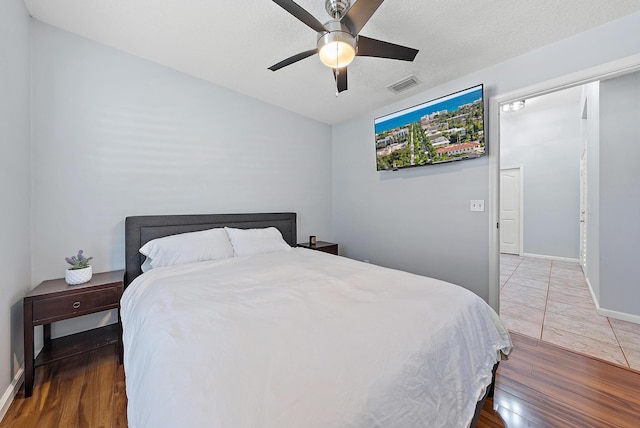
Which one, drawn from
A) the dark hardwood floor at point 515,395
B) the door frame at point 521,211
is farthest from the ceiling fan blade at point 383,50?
the door frame at point 521,211

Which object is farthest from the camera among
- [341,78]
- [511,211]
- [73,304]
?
[511,211]

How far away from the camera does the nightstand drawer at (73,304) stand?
1646 millimetres

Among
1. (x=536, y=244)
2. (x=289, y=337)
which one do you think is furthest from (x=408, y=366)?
(x=536, y=244)

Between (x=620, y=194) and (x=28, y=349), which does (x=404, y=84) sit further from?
(x=28, y=349)

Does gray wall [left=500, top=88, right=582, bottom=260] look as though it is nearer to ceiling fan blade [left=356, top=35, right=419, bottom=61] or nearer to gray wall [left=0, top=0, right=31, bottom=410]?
ceiling fan blade [left=356, top=35, right=419, bottom=61]

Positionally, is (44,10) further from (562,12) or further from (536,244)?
(536,244)

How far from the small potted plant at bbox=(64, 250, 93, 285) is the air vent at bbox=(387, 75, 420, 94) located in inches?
134

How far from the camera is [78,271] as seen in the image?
6.16 feet

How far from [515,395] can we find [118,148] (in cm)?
372

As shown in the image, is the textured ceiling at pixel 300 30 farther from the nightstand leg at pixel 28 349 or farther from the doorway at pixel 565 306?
the nightstand leg at pixel 28 349

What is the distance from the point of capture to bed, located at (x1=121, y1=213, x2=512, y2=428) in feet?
2.29

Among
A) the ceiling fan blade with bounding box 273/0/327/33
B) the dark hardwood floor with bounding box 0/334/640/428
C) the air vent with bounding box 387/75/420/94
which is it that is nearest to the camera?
the ceiling fan blade with bounding box 273/0/327/33

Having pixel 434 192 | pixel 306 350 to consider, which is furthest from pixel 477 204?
pixel 306 350

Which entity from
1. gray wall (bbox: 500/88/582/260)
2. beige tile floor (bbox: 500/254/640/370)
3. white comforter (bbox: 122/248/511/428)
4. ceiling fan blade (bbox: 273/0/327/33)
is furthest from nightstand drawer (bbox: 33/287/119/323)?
gray wall (bbox: 500/88/582/260)
